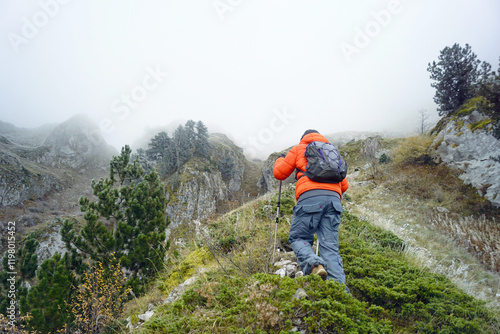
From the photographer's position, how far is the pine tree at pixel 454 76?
14.3 m

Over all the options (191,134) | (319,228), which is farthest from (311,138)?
(191,134)

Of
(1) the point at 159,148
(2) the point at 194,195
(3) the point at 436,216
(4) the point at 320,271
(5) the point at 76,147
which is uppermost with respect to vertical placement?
(5) the point at 76,147

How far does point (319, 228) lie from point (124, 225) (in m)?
7.43

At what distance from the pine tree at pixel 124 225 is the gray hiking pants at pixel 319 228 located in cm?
525

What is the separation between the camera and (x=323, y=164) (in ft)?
10.4

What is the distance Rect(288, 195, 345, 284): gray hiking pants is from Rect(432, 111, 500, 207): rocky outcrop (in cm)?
927

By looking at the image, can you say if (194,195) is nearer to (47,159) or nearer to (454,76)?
(454,76)

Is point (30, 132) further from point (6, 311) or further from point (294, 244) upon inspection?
point (294, 244)

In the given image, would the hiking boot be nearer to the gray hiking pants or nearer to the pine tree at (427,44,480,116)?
the gray hiking pants

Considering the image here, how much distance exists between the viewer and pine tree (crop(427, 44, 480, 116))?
14.3 meters

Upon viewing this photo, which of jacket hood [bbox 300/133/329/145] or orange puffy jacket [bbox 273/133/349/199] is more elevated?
jacket hood [bbox 300/133/329/145]

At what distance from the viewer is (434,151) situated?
12117mm

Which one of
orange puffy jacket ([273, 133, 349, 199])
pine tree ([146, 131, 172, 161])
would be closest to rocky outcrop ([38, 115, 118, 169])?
pine tree ([146, 131, 172, 161])

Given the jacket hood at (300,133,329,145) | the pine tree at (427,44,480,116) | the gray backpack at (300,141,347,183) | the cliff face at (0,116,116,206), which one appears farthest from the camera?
the cliff face at (0,116,116,206)
